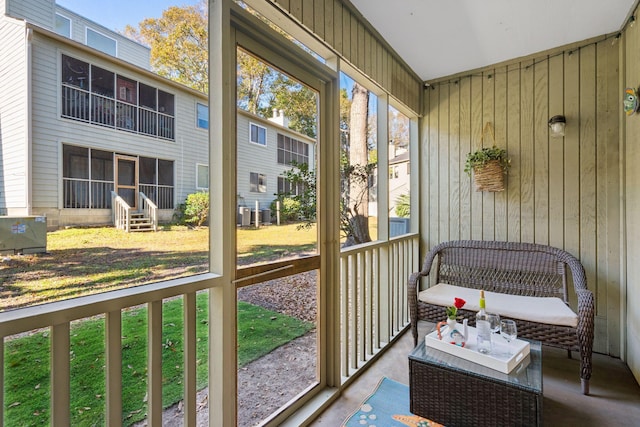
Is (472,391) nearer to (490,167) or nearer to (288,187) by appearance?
(288,187)

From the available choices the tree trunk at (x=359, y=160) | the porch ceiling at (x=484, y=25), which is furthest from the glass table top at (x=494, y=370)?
the porch ceiling at (x=484, y=25)

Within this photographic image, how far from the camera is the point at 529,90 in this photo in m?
3.15

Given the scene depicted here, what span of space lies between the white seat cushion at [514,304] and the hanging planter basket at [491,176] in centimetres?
105

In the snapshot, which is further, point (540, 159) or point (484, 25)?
point (540, 159)

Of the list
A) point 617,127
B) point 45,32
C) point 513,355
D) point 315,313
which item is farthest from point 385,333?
point 45,32

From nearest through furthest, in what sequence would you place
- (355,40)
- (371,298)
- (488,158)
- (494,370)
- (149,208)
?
(149,208) < (494,370) < (355,40) < (371,298) < (488,158)

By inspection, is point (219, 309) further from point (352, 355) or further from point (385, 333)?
point (385, 333)

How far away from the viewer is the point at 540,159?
10.2ft

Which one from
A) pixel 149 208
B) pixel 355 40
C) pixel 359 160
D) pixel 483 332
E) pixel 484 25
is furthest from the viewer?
pixel 359 160

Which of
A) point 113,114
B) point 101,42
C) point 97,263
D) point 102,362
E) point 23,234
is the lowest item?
point 102,362

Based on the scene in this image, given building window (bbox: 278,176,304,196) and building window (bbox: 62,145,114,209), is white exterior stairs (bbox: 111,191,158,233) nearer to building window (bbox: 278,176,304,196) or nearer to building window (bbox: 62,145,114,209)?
building window (bbox: 62,145,114,209)

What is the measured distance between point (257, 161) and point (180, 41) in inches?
25.5

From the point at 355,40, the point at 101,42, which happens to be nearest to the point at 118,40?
the point at 101,42

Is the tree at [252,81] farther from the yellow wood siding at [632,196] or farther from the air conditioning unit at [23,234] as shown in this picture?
the yellow wood siding at [632,196]
